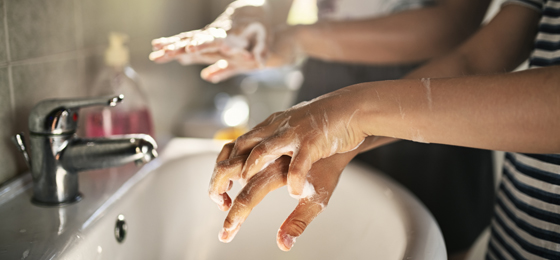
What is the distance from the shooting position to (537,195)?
1.67 feet

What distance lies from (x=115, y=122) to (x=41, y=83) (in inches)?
5.1

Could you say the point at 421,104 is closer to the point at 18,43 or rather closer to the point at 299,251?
the point at 299,251

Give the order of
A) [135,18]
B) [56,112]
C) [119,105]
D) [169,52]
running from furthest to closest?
[135,18], [119,105], [169,52], [56,112]

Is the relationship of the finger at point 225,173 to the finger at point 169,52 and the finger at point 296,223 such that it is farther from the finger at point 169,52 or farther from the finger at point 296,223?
the finger at point 169,52

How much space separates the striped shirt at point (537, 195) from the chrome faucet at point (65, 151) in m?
0.47

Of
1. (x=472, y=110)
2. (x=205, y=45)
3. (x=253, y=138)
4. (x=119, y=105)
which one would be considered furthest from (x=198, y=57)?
(x=472, y=110)

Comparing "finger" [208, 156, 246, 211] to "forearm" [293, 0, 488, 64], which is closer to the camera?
"finger" [208, 156, 246, 211]

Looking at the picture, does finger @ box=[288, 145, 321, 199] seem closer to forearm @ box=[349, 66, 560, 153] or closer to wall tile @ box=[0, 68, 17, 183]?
forearm @ box=[349, 66, 560, 153]

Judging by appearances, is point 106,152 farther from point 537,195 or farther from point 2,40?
point 537,195

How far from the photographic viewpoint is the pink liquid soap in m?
0.64

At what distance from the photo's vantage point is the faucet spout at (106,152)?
1.54 ft

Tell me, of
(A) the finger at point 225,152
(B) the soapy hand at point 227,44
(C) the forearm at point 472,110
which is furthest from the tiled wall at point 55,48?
(C) the forearm at point 472,110

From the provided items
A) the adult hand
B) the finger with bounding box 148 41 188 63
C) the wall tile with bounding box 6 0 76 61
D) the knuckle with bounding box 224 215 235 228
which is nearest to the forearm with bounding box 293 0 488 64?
the adult hand

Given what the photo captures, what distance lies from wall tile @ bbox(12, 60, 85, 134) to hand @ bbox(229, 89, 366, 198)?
310 millimetres
